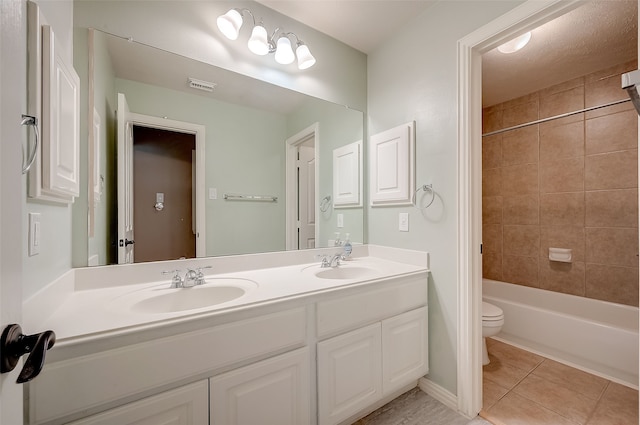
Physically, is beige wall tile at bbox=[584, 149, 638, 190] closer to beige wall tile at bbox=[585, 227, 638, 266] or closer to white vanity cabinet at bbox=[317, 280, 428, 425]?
beige wall tile at bbox=[585, 227, 638, 266]

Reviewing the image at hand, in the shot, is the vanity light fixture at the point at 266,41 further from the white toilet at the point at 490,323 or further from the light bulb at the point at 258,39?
the white toilet at the point at 490,323

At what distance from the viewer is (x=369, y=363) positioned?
132 centimetres

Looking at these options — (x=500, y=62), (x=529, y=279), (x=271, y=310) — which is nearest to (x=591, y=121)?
(x=500, y=62)

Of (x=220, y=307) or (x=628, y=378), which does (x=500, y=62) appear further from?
(x=220, y=307)

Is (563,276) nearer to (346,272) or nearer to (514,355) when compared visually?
(514,355)

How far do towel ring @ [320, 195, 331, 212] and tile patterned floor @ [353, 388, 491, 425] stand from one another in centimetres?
128

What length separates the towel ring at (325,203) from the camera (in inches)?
76.4

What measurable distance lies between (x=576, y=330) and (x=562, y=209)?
1044 millimetres

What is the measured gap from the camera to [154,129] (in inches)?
52.4

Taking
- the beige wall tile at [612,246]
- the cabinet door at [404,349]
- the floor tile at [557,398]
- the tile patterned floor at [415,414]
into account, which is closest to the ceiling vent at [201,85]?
the cabinet door at [404,349]

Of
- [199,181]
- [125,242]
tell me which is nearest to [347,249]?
[199,181]

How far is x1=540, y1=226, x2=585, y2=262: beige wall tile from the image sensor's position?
2.27 m

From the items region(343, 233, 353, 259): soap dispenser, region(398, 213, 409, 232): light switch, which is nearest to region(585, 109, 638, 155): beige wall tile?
region(398, 213, 409, 232): light switch

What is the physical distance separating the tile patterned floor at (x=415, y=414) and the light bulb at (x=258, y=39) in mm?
2156
